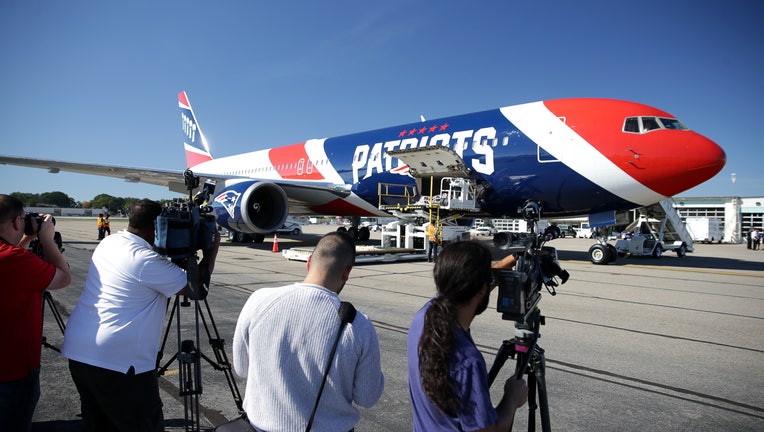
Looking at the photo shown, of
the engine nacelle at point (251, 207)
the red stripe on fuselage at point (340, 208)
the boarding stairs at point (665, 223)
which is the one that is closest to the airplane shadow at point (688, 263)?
the boarding stairs at point (665, 223)

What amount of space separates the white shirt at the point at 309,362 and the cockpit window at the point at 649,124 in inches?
377

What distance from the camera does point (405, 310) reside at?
229 inches

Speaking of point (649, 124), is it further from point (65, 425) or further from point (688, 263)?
point (65, 425)

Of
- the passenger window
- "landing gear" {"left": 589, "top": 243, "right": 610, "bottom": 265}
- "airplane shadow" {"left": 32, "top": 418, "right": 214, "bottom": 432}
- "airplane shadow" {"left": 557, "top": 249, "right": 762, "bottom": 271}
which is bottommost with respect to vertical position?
"airplane shadow" {"left": 32, "top": 418, "right": 214, "bottom": 432}

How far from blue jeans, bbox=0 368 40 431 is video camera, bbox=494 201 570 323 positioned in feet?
7.25

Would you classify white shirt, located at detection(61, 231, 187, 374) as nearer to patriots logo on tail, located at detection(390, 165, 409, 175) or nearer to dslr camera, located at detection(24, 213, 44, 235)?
dslr camera, located at detection(24, 213, 44, 235)

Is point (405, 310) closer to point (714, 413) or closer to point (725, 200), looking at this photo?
point (714, 413)

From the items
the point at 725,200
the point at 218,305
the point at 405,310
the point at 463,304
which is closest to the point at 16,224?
the point at 463,304

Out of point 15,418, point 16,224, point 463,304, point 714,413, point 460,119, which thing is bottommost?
point 714,413

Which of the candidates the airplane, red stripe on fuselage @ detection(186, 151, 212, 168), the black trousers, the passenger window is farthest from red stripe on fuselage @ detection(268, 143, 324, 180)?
the black trousers

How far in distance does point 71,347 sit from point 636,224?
1637 centimetres

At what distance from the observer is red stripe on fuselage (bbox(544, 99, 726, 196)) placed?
871 centimetres

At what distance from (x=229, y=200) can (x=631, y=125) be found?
30.6ft

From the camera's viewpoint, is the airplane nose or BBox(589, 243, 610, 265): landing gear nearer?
the airplane nose
